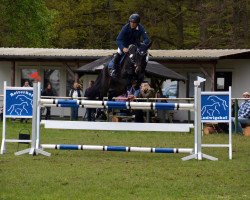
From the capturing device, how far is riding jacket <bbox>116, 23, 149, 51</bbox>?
15.6 m

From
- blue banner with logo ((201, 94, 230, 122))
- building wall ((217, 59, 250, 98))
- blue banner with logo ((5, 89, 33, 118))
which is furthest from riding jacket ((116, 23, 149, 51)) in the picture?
building wall ((217, 59, 250, 98))

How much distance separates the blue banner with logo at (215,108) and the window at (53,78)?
2403 cm

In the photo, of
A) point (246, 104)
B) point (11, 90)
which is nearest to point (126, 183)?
point (11, 90)

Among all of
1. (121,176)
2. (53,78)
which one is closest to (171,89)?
(53,78)

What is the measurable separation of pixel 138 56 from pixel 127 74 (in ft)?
1.89

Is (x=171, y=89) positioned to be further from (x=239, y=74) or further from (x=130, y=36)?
(x=130, y=36)

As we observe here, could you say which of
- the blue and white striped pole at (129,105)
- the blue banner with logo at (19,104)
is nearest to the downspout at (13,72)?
the blue banner with logo at (19,104)

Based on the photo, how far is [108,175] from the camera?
1217 centimetres

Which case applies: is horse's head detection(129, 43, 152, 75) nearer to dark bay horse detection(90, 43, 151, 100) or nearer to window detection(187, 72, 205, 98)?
dark bay horse detection(90, 43, 151, 100)

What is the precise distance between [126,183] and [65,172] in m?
1.54

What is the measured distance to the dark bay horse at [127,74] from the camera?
15.4m

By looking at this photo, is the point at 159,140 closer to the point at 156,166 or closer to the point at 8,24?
the point at 156,166

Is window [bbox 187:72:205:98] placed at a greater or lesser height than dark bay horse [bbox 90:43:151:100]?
greater

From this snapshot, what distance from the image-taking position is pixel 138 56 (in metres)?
15.3
